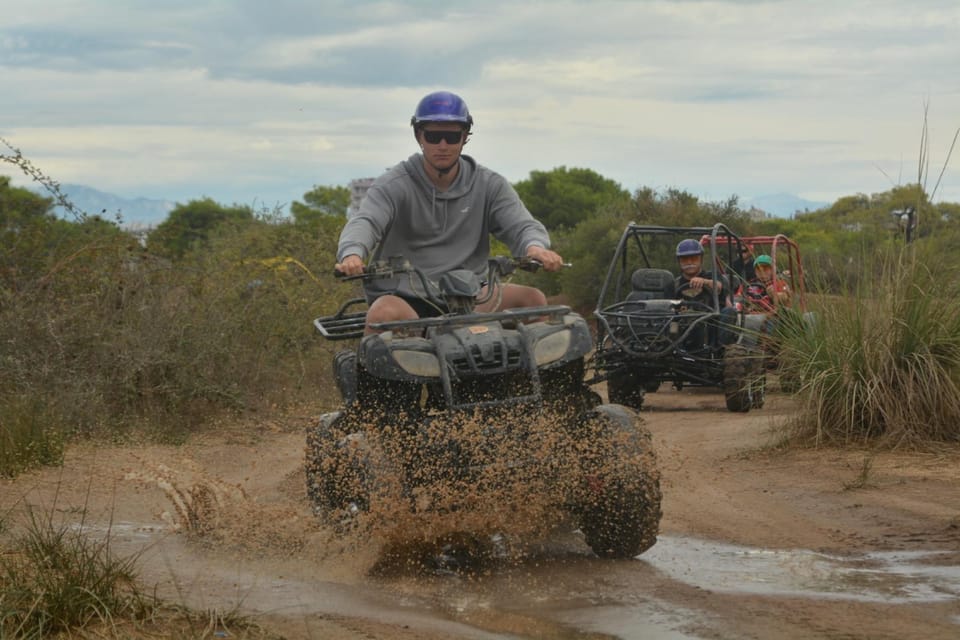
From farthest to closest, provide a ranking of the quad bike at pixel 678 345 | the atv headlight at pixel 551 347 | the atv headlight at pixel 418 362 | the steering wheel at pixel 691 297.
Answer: the steering wheel at pixel 691 297, the quad bike at pixel 678 345, the atv headlight at pixel 551 347, the atv headlight at pixel 418 362

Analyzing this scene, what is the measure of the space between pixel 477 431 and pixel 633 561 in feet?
3.67

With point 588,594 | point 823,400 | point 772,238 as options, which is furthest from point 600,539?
point 772,238

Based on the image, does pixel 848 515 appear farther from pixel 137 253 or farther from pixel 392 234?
pixel 137 253

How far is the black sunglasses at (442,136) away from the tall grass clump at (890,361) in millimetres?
4060

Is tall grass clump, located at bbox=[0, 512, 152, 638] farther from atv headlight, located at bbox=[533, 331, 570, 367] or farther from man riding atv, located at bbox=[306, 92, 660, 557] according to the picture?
atv headlight, located at bbox=[533, 331, 570, 367]

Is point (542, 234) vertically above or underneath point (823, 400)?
above

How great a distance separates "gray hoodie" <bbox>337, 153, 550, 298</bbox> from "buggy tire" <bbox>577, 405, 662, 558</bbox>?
1196 millimetres

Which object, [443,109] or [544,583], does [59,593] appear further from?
[443,109]

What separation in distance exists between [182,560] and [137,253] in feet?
24.4

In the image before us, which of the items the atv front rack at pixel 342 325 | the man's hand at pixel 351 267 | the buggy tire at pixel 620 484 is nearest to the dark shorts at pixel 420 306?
the atv front rack at pixel 342 325

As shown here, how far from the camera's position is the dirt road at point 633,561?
5043 millimetres

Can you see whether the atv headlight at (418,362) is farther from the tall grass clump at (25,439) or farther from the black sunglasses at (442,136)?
the tall grass clump at (25,439)

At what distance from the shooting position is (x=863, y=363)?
953 cm

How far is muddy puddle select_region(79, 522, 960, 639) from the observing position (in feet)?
16.8
